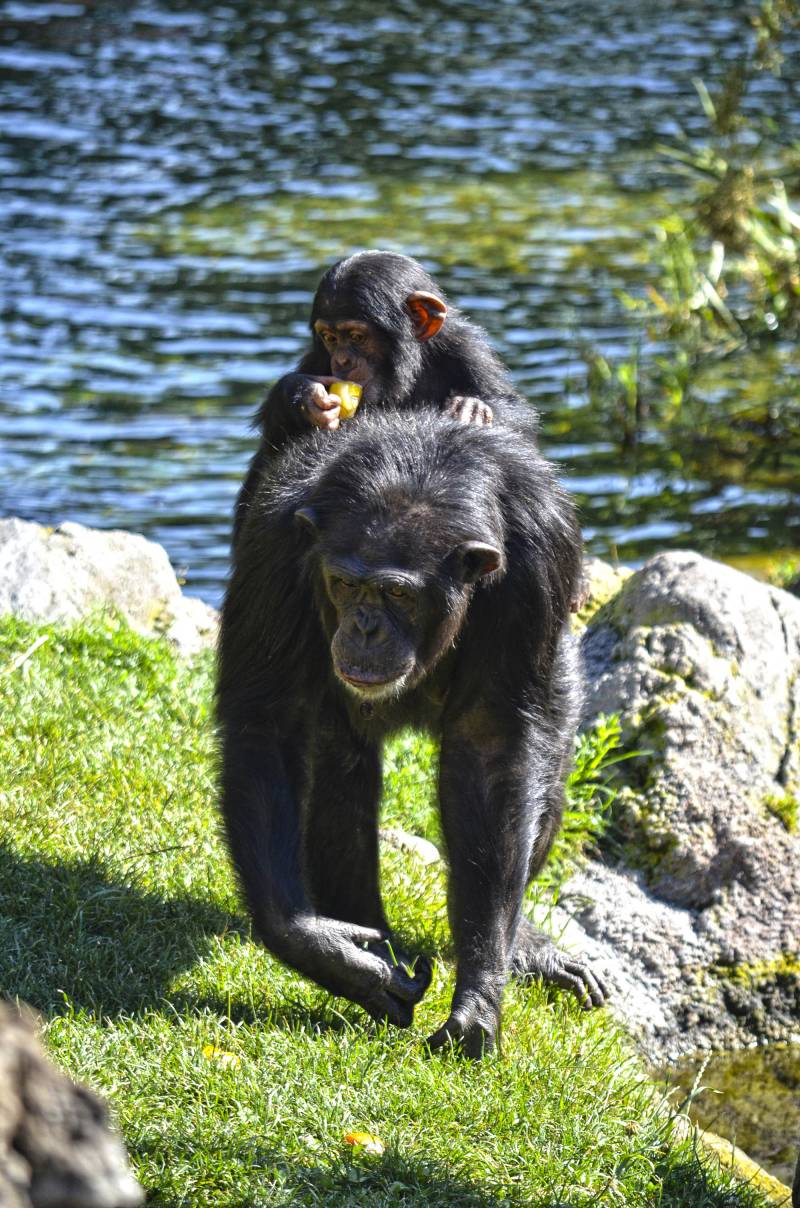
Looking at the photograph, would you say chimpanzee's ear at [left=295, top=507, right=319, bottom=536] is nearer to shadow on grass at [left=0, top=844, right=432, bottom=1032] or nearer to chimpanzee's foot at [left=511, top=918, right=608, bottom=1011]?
shadow on grass at [left=0, top=844, right=432, bottom=1032]

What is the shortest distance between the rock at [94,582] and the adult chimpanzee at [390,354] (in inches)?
73.9

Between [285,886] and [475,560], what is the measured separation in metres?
1.09

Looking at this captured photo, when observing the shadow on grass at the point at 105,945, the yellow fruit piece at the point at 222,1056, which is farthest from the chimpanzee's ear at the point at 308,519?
the yellow fruit piece at the point at 222,1056

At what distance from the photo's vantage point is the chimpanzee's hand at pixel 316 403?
5.90m

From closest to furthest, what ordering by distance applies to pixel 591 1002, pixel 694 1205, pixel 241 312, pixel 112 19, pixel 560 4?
pixel 694 1205 < pixel 591 1002 < pixel 241 312 < pixel 112 19 < pixel 560 4

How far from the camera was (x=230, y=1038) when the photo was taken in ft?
16.0

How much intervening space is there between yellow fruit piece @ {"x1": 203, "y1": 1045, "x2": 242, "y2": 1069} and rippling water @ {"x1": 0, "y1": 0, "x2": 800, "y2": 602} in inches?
242

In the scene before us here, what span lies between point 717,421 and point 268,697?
371 inches

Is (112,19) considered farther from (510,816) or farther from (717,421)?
(510,816)

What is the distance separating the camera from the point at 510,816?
5.22 m

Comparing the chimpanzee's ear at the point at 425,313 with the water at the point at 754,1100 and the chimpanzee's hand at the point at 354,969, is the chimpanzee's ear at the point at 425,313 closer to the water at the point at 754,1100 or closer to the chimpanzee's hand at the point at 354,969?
the chimpanzee's hand at the point at 354,969

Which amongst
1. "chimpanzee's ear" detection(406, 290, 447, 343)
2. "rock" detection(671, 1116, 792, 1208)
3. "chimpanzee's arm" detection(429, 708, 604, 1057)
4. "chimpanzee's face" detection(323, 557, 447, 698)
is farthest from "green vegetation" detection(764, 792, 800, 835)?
"chimpanzee's face" detection(323, 557, 447, 698)

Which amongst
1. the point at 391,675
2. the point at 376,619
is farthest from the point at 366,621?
the point at 391,675

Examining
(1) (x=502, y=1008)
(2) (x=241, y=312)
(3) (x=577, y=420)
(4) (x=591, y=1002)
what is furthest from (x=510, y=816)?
(2) (x=241, y=312)
